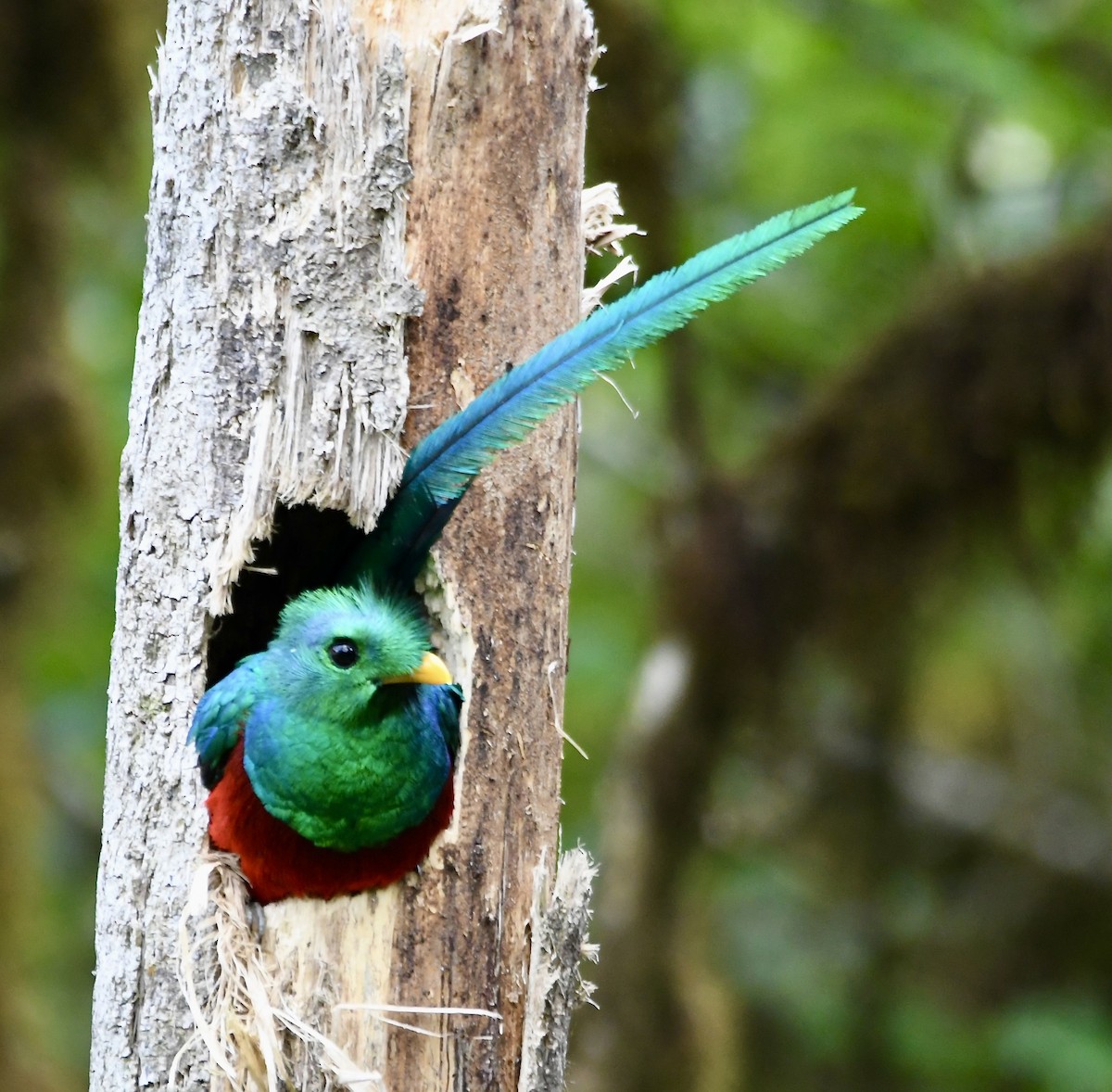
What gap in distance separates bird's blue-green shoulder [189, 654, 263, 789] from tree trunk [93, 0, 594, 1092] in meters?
0.03

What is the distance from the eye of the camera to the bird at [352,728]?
8.23 feet

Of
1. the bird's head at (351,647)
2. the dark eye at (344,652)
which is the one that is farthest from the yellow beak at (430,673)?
the dark eye at (344,652)

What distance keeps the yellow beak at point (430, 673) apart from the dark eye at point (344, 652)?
11cm

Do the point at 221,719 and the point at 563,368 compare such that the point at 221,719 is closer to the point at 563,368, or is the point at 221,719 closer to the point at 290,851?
the point at 290,851

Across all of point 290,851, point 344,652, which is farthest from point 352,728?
point 290,851

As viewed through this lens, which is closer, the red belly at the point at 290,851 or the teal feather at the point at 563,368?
the teal feather at the point at 563,368

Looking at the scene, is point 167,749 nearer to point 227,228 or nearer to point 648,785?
point 227,228

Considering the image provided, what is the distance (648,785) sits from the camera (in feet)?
18.6

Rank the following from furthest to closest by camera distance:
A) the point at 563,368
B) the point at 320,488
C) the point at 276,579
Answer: the point at 276,579 → the point at 320,488 → the point at 563,368

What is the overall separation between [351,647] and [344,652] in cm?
2

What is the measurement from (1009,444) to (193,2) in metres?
3.42

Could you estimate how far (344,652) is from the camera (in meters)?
2.54

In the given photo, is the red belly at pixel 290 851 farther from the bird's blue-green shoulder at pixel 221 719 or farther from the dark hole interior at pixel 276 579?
the dark hole interior at pixel 276 579

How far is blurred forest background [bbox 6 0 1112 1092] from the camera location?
16.7 ft
